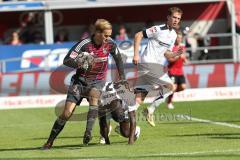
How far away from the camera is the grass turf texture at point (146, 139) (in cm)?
1084

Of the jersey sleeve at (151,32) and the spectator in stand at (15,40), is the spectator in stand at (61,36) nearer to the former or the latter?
the spectator in stand at (15,40)

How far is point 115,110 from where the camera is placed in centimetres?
1234

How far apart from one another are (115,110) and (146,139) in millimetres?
1146

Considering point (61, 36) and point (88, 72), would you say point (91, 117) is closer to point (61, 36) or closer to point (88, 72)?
point (88, 72)

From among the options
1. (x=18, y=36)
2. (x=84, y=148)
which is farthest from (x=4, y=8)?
(x=84, y=148)

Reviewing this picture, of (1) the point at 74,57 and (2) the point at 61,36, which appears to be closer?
(1) the point at 74,57

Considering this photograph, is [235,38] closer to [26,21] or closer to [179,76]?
[179,76]

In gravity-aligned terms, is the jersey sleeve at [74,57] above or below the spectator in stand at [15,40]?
above

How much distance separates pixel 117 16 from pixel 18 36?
14.6ft

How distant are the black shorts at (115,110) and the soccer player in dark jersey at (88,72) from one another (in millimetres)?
358

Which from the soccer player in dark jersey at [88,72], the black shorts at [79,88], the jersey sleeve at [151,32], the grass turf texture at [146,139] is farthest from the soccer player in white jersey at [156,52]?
the black shorts at [79,88]

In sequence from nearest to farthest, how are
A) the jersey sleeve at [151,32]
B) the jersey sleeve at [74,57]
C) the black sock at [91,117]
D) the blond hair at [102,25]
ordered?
the blond hair at [102,25], the jersey sleeve at [74,57], the black sock at [91,117], the jersey sleeve at [151,32]

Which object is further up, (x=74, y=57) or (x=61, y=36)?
(x=74, y=57)

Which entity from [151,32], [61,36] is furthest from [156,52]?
[61,36]
